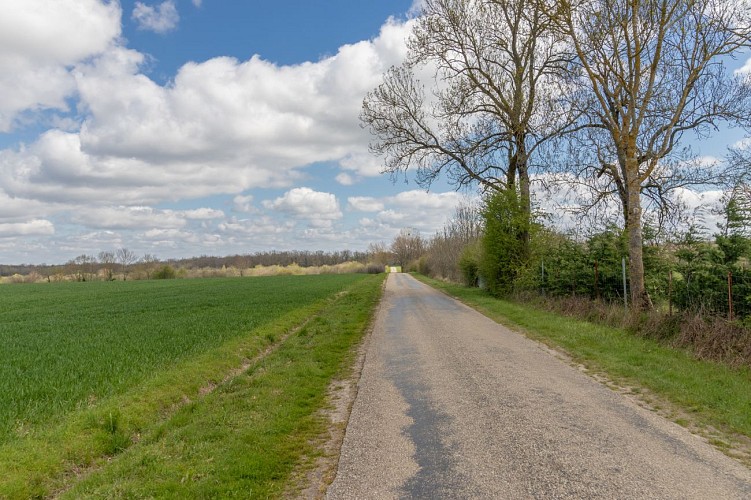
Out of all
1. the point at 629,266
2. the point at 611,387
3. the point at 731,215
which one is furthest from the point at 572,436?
the point at 629,266

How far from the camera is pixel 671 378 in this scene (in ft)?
24.9

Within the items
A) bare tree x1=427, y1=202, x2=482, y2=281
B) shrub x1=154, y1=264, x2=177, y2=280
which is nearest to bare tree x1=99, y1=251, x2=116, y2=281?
shrub x1=154, y1=264, x2=177, y2=280

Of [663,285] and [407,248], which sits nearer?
[663,285]

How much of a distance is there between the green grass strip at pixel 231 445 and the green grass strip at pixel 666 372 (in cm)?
470

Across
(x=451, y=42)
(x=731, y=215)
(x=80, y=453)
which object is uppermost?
(x=451, y=42)

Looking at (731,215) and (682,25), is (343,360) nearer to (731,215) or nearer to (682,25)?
(731,215)

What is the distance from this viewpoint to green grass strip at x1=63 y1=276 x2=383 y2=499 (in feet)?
14.7

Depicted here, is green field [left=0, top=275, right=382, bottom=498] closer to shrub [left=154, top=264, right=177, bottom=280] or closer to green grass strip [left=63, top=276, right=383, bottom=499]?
green grass strip [left=63, top=276, right=383, bottom=499]

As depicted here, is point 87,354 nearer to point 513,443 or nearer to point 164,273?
point 513,443

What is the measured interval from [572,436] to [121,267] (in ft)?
391

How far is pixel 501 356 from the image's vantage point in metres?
9.77

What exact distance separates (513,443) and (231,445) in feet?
10.0

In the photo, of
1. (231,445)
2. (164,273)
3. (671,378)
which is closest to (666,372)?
(671,378)

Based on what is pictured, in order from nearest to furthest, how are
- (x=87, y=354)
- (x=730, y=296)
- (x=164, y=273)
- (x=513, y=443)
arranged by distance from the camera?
(x=513, y=443)
(x=730, y=296)
(x=87, y=354)
(x=164, y=273)
